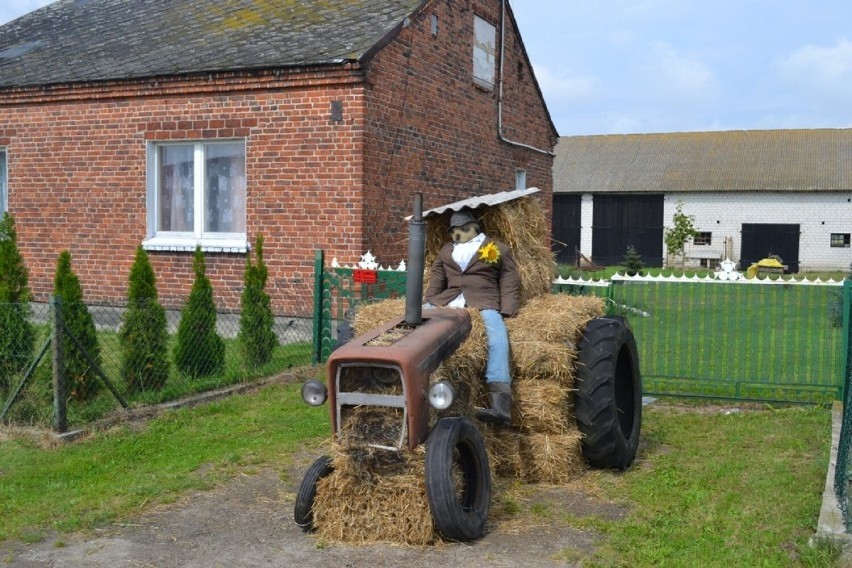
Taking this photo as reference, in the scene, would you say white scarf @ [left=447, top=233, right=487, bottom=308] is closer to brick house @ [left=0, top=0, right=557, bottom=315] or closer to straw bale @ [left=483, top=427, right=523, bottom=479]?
straw bale @ [left=483, top=427, right=523, bottom=479]

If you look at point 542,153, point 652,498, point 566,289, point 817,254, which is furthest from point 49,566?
point 817,254

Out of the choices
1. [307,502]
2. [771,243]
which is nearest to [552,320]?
[307,502]

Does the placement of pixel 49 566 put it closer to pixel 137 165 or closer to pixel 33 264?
pixel 137 165

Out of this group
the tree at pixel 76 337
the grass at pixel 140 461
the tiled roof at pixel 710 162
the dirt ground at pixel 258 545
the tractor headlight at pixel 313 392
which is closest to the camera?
the dirt ground at pixel 258 545

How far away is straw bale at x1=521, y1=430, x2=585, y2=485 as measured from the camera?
6501mm

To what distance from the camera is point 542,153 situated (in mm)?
19172

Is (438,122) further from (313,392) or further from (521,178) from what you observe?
(313,392)

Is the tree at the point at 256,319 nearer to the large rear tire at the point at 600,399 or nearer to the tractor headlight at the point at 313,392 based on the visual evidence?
the large rear tire at the point at 600,399

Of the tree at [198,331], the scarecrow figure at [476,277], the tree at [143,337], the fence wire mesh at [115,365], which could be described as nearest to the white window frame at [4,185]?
the fence wire mesh at [115,365]

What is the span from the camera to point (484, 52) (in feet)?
53.9

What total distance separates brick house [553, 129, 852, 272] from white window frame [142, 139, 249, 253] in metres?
29.6

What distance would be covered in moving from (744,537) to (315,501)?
8.11 ft

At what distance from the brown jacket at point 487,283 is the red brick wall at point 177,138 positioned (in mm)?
5600

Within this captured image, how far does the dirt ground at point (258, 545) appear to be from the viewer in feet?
16.5
